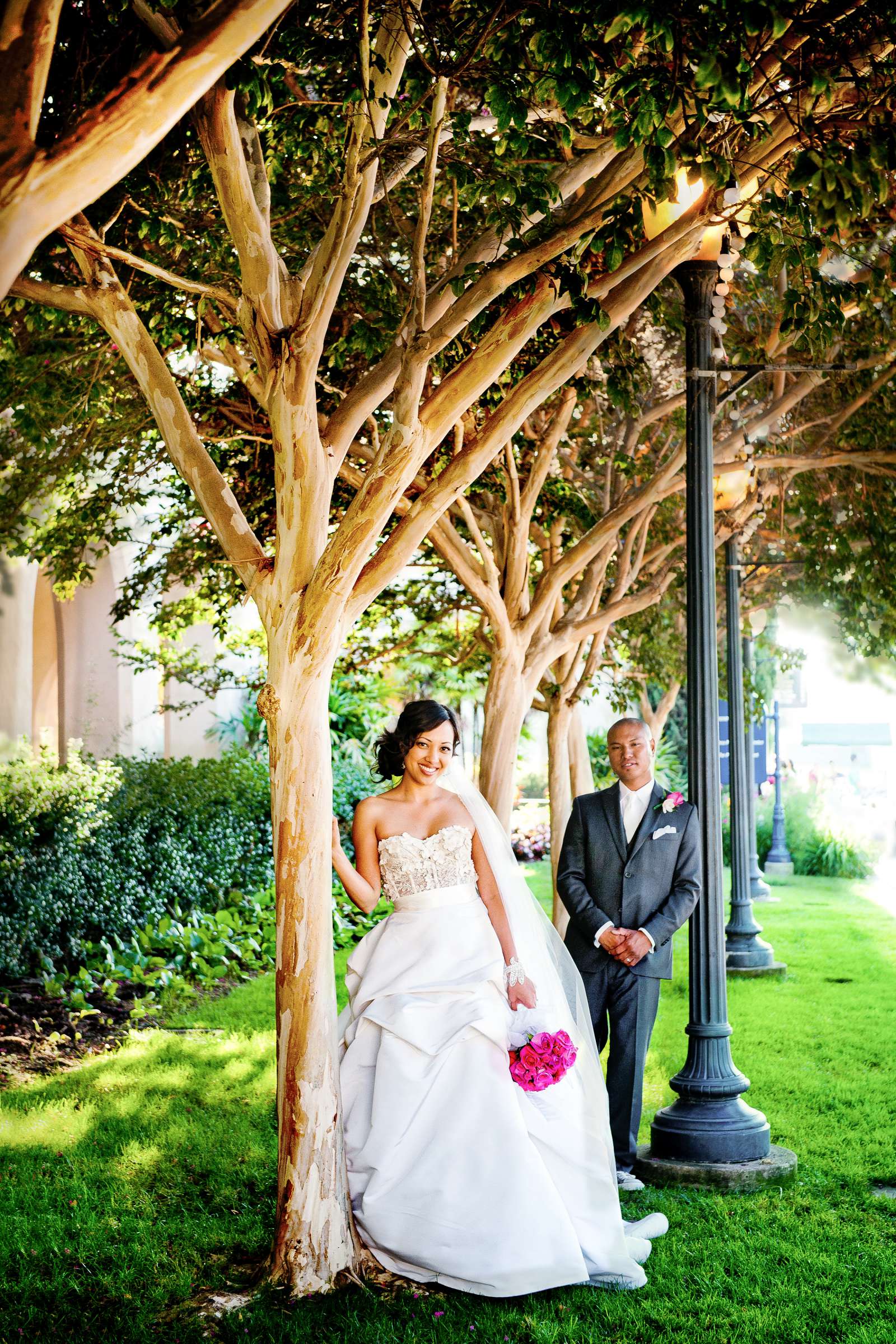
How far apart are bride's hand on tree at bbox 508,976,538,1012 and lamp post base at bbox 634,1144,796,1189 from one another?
1460mm

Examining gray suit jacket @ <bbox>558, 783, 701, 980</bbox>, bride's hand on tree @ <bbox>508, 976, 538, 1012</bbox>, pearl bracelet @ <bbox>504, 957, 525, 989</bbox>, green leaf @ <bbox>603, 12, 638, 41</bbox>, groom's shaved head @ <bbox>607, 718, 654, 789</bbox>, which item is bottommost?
bride's hand on tree @ <bbox>508, 976, 538, 1012</bbox>

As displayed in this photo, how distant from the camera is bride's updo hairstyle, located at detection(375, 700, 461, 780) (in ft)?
20.6

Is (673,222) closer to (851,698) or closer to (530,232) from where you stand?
(530,232)

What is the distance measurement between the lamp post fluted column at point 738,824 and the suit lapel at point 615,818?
5.87 metres

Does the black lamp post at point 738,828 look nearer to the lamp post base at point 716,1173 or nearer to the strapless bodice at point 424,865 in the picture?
the lamp post base at point 716,1173

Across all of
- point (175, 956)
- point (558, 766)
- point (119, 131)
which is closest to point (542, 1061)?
point (119, 131)

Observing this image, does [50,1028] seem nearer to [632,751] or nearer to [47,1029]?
[47,1029]

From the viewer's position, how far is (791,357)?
1249cm

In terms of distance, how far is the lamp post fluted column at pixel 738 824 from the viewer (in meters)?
13.3

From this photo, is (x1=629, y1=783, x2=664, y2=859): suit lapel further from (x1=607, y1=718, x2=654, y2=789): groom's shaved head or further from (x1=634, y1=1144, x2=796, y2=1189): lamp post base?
(x1=634, y1=1144, x2=796, y2=1189): lamp post base

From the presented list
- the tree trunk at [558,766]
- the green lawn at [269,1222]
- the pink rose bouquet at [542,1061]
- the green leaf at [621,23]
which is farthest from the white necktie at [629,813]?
the tree trunk at [558,766]

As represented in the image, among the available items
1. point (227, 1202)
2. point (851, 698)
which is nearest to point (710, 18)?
point (227, 1202)

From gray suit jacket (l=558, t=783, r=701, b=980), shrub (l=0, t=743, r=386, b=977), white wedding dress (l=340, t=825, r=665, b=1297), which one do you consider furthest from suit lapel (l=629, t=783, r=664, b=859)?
shrub (l=0, t=743, r=386, b=977)

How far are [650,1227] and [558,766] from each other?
768 centimetres
